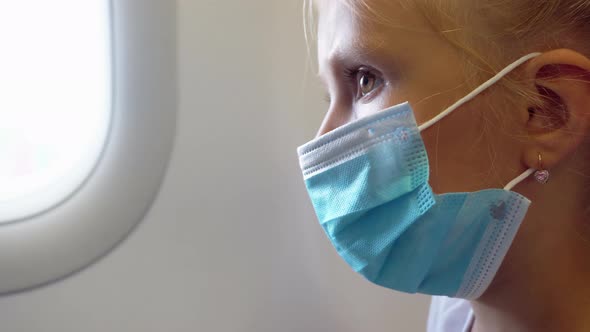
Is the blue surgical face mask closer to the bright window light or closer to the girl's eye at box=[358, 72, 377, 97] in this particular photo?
the girl's eye at box=[358, 72, 377, 97]

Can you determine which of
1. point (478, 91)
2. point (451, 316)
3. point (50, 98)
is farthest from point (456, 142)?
point (50, 98)

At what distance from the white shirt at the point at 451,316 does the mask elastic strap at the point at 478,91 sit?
1.43 feet

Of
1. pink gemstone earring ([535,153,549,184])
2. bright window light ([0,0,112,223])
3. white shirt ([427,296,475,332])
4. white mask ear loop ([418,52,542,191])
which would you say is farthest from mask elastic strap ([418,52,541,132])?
bright window light ([0,0,112,223])

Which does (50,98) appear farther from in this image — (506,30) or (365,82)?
Answer: (506,30)

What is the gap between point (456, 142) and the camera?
567 mm

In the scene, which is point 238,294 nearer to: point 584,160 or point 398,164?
point 398,164

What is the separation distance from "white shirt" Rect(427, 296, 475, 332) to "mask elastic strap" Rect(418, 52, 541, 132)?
0.44 m

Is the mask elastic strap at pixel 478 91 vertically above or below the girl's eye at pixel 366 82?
below

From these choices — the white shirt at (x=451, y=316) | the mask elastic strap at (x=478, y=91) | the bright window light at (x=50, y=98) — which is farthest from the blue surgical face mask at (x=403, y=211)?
the bright window light at (x=50, y=98)

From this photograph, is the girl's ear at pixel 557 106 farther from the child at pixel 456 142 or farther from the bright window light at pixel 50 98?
the bright window light at pixel 50 98

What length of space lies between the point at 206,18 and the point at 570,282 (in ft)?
2.36

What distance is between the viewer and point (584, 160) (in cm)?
59

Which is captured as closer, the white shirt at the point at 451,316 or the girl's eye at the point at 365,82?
the girl's eye at the point at 365,82

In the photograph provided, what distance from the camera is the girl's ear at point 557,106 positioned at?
1.76 feet
